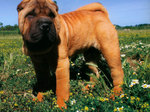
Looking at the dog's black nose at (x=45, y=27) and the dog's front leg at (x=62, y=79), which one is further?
the dog's front leg at (x=62, y=79)

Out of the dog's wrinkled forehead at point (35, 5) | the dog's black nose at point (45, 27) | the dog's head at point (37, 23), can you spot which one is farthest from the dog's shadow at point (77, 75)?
the dog's wrinkled forehead at point (35, 5)

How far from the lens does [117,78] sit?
290 cm

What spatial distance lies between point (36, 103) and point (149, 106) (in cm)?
163

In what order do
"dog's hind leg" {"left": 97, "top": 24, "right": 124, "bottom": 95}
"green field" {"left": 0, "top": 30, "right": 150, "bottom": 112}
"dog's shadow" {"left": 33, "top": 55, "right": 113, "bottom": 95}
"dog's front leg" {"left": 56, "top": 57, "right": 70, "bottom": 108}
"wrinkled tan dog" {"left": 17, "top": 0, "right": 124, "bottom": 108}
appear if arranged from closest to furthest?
"green field" {"left": 0, "top": 30, "right": 150, "bottom": 112}, "wrinkled tan dog" {"left": 17, "top": 0, "right": 124, "bottom": 108}, "dog's front leg" {"left": 56, "top": 57, "right": 70, "bottom": 108}, "dog's hind leg" {"left": 97, "top": 24, "right": 124, "bottom": 95}, "dog's shadow" {"left": 33, "top": 55, "right": 113, "bottom": 95}

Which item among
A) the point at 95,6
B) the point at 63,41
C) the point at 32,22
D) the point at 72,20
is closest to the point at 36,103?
the point at 63,41

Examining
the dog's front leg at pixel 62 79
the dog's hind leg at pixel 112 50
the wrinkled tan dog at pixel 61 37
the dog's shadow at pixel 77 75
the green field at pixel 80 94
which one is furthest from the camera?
the dog's shadow at pixel 77 75

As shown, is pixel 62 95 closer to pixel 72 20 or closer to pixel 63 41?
pixel 63 41

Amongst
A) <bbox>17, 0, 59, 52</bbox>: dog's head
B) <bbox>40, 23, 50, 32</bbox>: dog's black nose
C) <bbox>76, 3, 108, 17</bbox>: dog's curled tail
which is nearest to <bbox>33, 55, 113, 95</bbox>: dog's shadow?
<bbox>17, 0, 59, 52</bbox>: dog's head

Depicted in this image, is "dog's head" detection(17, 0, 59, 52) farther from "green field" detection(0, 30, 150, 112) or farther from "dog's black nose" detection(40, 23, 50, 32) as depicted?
"green field" detection(0, 30, 150, 112)

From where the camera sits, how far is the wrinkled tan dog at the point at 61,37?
7.11 ft

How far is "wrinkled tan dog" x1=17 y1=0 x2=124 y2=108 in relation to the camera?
2168 mm

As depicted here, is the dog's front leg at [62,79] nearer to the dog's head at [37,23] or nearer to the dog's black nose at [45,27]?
the dog's head at [37,23]

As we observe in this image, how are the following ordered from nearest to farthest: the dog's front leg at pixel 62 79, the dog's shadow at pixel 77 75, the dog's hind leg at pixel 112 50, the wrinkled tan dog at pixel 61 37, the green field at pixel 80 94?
the green field at pixel 80 94
the wrinkled tan dog at pixel 61 37
the dog's front leg at pixel 62 79
the dog's hind leg at pixel 112 50
the dog's shadow at pixel 77 75

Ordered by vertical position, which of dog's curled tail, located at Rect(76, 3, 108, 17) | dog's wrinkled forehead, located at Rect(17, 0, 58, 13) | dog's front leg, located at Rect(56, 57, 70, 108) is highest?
dog's wrinkled forehead, located at Rect(17, 0, 58, 13)
